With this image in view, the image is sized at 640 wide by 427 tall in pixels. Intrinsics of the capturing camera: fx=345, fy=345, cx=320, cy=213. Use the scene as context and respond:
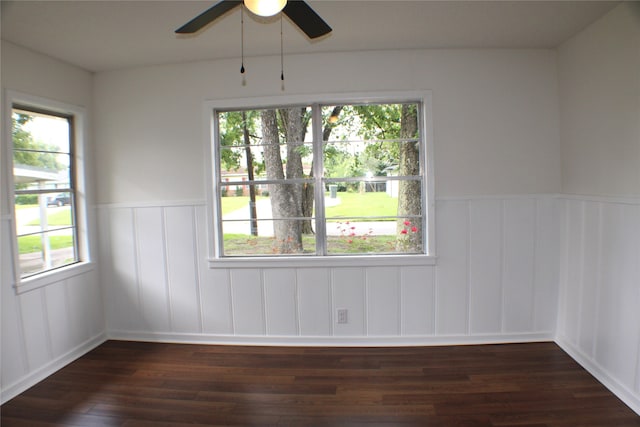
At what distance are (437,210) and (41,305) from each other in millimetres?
3211

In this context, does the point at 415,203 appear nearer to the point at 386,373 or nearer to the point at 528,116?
the point at 528,116

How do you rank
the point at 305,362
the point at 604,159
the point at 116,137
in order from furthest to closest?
1. the point at 116,137
2. the point at 305,362
3. the point at 604,159

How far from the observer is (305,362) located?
272cm

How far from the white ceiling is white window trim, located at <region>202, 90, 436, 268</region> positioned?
0.38m

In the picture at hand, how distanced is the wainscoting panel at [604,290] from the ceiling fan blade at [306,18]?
2140 mm

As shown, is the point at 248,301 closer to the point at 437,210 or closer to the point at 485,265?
the point at 437,210

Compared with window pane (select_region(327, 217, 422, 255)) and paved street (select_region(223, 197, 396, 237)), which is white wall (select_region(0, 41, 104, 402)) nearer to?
paved street (select_region(223, 197, 396, 237))

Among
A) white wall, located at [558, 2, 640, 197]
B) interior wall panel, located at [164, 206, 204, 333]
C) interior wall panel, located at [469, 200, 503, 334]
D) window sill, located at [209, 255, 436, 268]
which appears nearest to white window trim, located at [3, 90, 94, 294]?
interior wall panel, located at [164, 206, 204, 333]

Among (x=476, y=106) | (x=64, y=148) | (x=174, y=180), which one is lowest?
(x=174, y=180)

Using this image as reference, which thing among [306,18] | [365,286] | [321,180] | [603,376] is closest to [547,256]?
[603,376]

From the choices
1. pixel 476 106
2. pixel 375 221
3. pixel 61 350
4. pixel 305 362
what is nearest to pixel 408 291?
pixel 375 221

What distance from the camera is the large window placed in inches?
118

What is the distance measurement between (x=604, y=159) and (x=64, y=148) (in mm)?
4234

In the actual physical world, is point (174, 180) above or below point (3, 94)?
below
